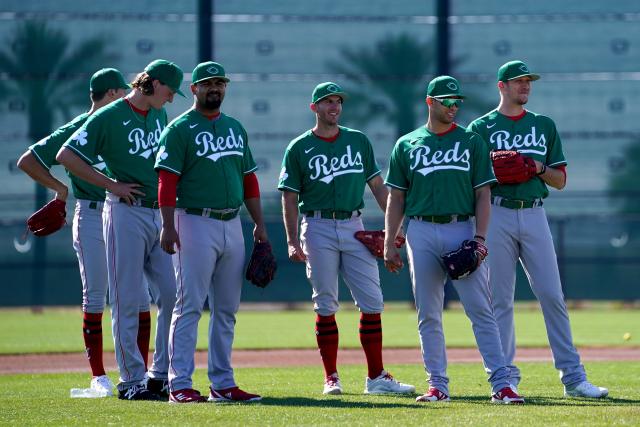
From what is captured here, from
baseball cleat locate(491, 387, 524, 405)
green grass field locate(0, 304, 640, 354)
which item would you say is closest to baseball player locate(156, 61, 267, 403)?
baseball cleat locate(491, 387, 524, 405)

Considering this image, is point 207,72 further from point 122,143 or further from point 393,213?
point 393,213

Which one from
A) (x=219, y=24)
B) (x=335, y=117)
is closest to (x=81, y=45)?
(x=219, y=24)

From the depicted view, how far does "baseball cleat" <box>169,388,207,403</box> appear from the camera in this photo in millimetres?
6359

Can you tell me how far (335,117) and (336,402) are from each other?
1.76 metres

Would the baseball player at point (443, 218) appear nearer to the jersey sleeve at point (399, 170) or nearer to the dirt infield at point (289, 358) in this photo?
the jersey sleeve at point (399, 170)

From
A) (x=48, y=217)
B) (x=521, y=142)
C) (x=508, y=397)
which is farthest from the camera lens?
(x=48, y=217)

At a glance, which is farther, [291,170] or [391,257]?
[291,170]

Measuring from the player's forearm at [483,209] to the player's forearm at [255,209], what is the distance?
1235 mm

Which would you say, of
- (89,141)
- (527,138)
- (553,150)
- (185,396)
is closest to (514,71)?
(527,138)

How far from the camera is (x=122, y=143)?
6.65 meters

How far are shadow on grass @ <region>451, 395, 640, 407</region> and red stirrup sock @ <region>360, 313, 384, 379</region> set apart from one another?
0.68 metres

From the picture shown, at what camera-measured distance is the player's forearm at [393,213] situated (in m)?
6.59

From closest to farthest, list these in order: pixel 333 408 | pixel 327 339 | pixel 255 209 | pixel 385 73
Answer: pixel 333 408
pixel 255 209
pixel 327 339
pixel 385 73

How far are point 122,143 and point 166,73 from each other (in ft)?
1.52
